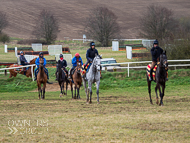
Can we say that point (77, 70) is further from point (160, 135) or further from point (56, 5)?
point (56, 5)

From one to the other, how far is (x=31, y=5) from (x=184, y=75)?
10047 centimetres

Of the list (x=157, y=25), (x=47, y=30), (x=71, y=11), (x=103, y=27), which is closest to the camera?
(x=157, y=25)

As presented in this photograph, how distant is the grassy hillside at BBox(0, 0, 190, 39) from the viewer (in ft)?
334

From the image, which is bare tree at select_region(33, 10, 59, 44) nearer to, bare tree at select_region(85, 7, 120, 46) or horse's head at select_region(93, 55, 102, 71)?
bare tree at select_region(85, 7, 120, 46)

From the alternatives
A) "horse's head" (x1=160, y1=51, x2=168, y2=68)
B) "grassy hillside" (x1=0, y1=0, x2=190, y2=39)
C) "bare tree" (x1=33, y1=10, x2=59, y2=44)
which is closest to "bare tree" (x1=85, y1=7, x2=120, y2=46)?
"bare tree" (x1=33, y1=10, x2=59, y2=44)

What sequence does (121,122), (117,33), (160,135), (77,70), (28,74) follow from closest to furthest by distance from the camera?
1. (160,135)
2. (121,122)
3. (77,70)
4. (28,74)
5. (117,33)

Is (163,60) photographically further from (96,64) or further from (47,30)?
(47,30)

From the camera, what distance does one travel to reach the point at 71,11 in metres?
115

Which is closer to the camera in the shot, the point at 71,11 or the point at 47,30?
the point at 47,30

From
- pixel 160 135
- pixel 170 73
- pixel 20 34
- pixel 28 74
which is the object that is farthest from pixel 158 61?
pixel 20 34

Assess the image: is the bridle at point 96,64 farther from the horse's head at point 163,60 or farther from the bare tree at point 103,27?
the bare tree at point 103,27

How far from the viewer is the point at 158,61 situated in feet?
44.1

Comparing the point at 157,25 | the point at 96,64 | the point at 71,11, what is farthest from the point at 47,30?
the point at 96,64

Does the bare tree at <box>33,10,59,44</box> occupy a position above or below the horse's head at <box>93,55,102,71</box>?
above
